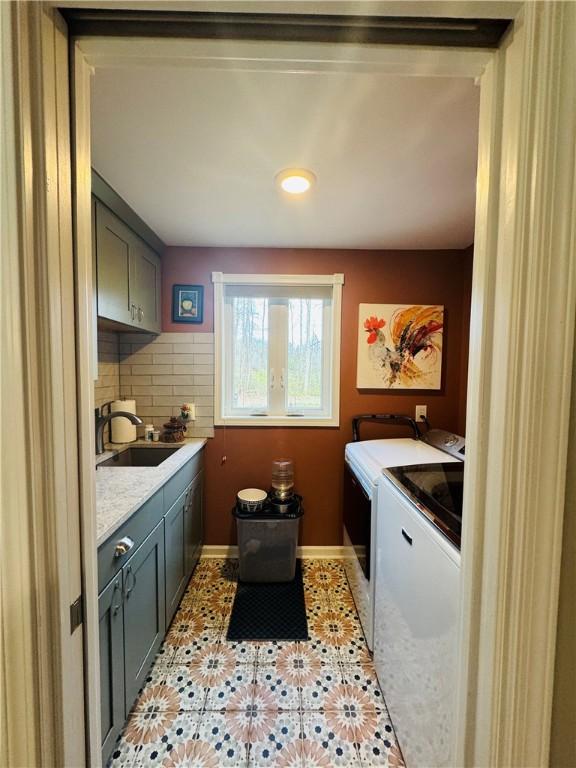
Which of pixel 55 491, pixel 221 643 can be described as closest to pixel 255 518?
pixel 221 643

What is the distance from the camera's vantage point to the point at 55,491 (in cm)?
52

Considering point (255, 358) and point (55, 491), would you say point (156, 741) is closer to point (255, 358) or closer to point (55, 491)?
point (55, 491)

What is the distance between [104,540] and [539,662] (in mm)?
1076

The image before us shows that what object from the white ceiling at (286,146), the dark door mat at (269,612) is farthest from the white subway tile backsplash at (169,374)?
the dark door mat at (269,612)

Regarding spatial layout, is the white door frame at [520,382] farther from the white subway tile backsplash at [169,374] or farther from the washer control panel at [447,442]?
the white subway tile backsplash at [169,374]

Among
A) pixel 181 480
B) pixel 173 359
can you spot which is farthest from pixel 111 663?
pixel 173 359

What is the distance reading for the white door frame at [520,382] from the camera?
0.45 meters

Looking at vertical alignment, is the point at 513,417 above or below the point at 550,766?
above

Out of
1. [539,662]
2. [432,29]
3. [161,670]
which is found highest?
[432,29]

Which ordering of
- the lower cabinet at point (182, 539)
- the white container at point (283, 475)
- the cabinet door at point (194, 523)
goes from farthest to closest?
the white container at point (283, 475) < the cabinet door at point (194, 523) < the lower cabinet at point (182, 539)

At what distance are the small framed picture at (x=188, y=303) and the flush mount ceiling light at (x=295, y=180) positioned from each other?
1.05 m

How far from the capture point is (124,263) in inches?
68.1

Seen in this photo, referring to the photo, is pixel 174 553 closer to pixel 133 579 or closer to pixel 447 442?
pixel 133 579

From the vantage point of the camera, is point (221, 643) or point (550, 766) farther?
point (221, 643)
